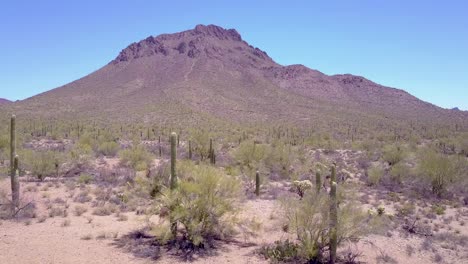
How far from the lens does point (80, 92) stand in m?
80.1

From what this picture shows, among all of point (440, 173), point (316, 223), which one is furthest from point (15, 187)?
point (440, 173)

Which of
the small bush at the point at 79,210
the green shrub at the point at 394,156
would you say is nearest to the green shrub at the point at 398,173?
the green shrub at the point at 394,156

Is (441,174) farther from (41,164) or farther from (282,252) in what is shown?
(41,164)

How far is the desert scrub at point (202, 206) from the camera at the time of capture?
11.9 meters

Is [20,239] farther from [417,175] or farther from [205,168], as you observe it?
[417,175]

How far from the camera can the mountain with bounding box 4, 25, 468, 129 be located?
6544 cm

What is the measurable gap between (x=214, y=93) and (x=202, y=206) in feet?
217

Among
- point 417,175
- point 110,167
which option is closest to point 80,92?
point 110,167

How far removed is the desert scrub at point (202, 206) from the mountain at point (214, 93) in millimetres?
45471

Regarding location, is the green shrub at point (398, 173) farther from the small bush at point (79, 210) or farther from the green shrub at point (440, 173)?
the small bush at point (79, 210)

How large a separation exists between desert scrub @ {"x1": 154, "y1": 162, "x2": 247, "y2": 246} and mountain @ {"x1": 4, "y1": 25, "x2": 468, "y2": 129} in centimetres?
4547

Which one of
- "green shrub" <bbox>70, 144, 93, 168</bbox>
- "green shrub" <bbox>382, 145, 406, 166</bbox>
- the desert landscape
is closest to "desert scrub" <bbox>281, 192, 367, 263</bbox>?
the desert landscape

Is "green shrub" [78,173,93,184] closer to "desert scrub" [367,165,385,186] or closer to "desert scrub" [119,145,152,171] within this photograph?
"desert scrub" [119,145,152,171]

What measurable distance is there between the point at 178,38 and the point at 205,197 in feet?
368
